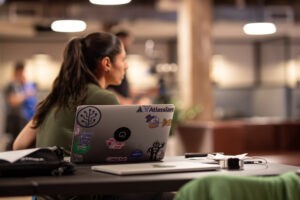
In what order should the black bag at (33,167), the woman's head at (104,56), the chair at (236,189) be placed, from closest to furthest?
the chair at (236,189) < the black bag at (33,167) < the woman's head at (104,56)

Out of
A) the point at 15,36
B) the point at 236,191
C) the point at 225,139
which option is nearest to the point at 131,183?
the point at 236,191

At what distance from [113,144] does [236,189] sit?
0.81 m

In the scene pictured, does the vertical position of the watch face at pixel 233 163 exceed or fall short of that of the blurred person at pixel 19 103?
it falls short

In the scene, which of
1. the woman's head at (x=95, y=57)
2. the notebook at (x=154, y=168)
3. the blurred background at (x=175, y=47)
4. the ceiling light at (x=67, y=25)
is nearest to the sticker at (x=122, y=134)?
the notebook at (x=154, y=168)

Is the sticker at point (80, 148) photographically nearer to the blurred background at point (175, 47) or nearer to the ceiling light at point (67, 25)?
the ceiling light at point (67, 25)

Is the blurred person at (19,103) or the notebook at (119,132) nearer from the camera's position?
the notebook at (119,132)

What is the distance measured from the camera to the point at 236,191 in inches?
55.6

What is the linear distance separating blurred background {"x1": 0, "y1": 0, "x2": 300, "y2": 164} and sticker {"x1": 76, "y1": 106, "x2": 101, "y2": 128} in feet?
23.9

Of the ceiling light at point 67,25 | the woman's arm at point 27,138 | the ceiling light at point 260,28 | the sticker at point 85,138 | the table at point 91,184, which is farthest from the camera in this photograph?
the ceiling light at point 260,28

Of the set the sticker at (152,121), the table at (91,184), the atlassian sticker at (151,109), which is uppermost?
the atlassian sticker at (151,109)

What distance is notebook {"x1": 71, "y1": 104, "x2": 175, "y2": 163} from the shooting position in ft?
6.90

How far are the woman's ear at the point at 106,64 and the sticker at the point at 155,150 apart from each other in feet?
1.99

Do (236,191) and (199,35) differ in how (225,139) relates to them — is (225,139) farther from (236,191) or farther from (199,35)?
(236,191)

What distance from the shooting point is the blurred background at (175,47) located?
1081 centimetres
